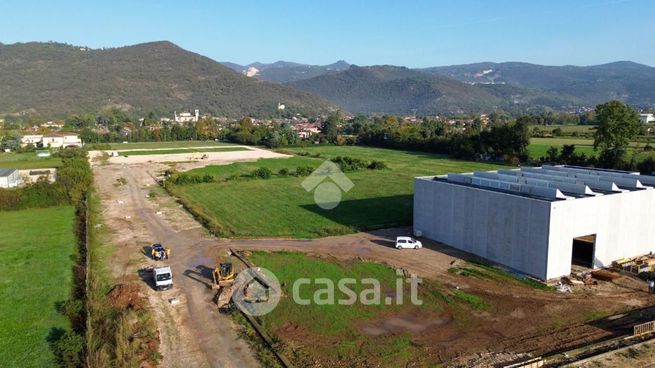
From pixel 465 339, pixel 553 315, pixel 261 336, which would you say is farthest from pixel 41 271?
pixel 553 315

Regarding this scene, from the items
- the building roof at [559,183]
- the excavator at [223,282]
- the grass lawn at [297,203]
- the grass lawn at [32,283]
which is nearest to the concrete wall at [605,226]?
the building roof at [559,183]

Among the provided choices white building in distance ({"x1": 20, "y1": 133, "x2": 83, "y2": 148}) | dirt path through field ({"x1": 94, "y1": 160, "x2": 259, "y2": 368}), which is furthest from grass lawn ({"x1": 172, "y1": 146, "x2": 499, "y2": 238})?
white building in distance ({"x1": 20, "y1": 133, "x2": 83, "y2": 148})

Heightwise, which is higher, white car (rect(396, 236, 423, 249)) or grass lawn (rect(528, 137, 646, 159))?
grass lawn (rect(528, 137, 646, 159))

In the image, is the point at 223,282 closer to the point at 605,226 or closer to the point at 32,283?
the point at 32,283

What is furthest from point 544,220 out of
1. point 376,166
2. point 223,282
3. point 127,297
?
point 376,166

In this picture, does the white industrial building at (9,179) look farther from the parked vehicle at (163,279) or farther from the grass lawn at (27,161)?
the parked vehicle at (163,279)

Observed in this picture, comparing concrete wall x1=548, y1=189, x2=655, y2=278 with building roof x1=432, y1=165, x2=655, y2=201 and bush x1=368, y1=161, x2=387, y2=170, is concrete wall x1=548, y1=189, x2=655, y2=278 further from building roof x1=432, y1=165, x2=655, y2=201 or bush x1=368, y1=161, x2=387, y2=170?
bush x1=368, y1=161, x2=387, y2=170
